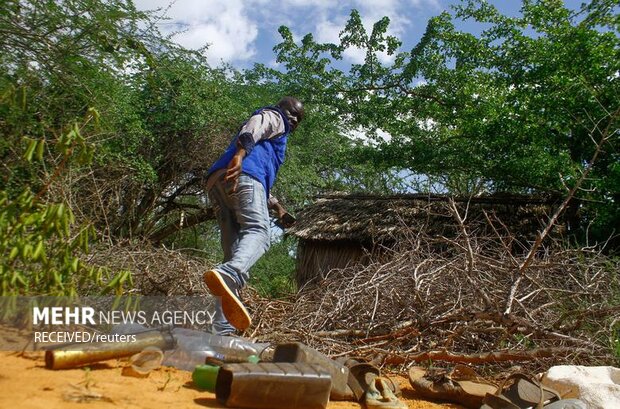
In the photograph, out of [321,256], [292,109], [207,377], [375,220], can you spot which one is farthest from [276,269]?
[207,377]

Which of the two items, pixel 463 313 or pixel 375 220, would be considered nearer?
pixel 463 313

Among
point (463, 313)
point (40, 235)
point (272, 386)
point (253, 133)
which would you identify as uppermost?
point (253, 133)

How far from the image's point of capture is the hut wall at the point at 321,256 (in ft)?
39.1

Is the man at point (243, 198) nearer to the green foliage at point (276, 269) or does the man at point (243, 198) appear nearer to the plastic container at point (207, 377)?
the plastic container at point (207, 377)

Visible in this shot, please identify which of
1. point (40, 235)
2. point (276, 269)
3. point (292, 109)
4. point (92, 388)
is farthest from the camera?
point (276, 269)

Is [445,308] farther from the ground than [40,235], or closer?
closer

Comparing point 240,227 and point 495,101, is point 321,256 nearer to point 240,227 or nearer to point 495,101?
point 495,101

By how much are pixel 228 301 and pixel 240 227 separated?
0.96m

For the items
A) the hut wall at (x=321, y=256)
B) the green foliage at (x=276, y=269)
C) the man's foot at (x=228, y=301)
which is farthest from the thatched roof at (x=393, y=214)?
the man's foot at (x=228, y=301)

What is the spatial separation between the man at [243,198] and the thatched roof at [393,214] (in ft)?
18.1

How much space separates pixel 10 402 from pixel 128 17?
19.7 feet

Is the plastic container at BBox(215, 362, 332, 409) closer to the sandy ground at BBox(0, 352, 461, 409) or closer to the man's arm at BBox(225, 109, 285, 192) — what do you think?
the sandy ground at BBox(0, 352, 461, 409)

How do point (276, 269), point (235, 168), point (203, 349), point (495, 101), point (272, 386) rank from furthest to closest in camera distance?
point (276, 269) → point (495, 101) → point (235, 168) → point (203, 349) → point (272, 386)

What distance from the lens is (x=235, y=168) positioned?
4410 mm
